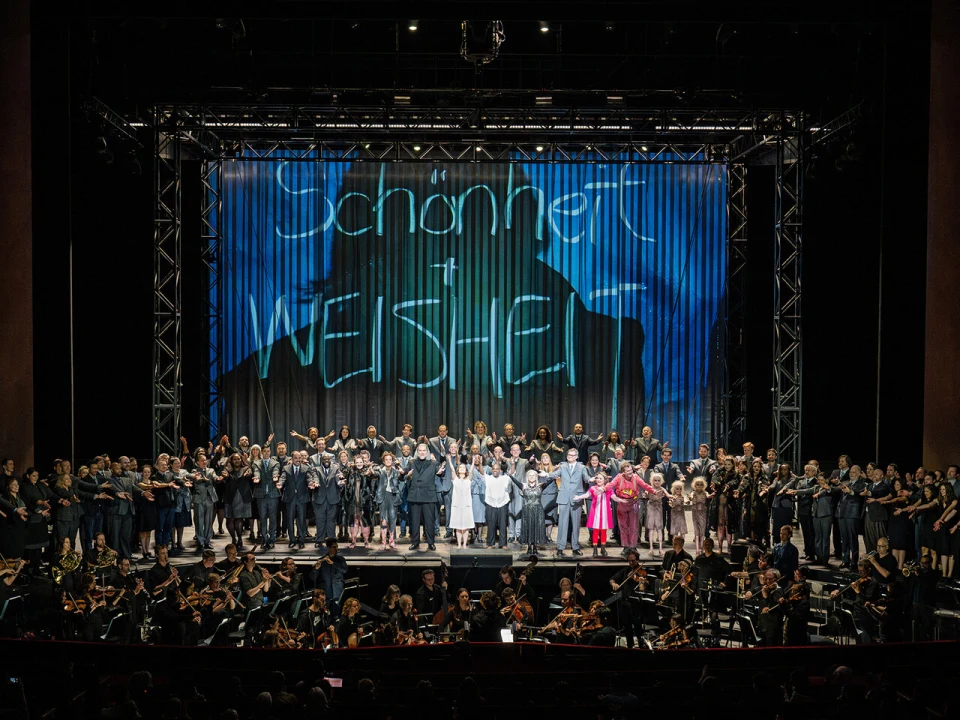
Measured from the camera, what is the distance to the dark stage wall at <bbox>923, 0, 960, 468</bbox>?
1402 centimetres

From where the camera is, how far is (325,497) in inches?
593

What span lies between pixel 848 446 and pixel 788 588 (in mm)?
8287

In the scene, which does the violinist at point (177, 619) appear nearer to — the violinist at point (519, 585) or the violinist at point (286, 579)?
the violinist at point (286, 579)

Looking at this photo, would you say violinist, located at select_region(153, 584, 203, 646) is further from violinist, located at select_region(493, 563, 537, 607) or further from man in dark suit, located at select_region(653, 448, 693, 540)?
man in dark suit, located at select_region(653, 448, 693, 540)

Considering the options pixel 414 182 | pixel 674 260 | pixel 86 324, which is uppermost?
pixel 414 182

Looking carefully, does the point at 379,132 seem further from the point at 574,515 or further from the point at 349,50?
the point at 574,515

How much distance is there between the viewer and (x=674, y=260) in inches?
821

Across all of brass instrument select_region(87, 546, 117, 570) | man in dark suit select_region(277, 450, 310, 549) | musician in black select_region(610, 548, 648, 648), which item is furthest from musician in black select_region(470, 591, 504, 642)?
man in dark suit select_region(277, 450, 310, 549)

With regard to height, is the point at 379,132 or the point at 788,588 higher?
the point at 379,132

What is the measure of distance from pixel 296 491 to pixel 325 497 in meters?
0.43

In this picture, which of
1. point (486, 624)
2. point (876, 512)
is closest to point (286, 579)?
point (486, 624)

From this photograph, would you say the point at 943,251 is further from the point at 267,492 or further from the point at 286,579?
the point at 267,492

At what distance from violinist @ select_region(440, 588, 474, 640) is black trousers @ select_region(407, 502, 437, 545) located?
389 centimetres

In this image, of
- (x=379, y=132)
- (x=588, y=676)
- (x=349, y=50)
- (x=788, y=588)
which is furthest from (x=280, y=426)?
(x=588, y=676)
